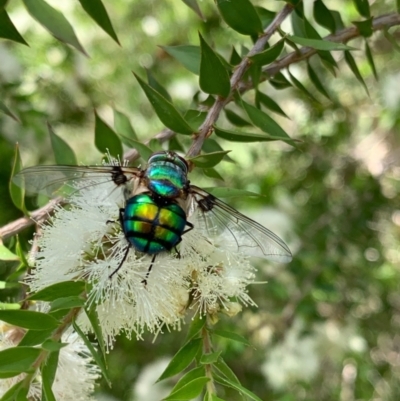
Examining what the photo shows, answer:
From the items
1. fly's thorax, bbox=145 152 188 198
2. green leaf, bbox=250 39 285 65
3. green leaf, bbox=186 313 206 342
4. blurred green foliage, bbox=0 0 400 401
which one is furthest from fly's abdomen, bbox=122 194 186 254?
blurred green foliage, bbox=0 0 400 401

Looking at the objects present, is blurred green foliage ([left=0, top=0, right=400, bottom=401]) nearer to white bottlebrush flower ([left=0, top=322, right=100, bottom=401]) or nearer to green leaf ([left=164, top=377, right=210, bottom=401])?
white bottlebrush flower ([left=0, top=322, right=100, bottom=401])

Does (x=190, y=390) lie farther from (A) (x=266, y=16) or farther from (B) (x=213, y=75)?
(A) (x=266, y=16)

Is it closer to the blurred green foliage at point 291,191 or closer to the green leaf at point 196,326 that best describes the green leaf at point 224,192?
the green leaf at point 196,326

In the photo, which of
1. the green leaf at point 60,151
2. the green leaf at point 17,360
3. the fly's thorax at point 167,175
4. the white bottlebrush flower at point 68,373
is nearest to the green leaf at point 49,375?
the green leaf at point 17,360

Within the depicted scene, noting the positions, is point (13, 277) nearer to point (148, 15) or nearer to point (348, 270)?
point (348, 270)

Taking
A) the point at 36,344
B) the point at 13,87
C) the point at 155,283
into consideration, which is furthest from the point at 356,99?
the point at 36,344

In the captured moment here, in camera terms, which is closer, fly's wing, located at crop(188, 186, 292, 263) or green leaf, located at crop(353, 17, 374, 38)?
fly's wing, located at crop(188, 186, 292, 263)
